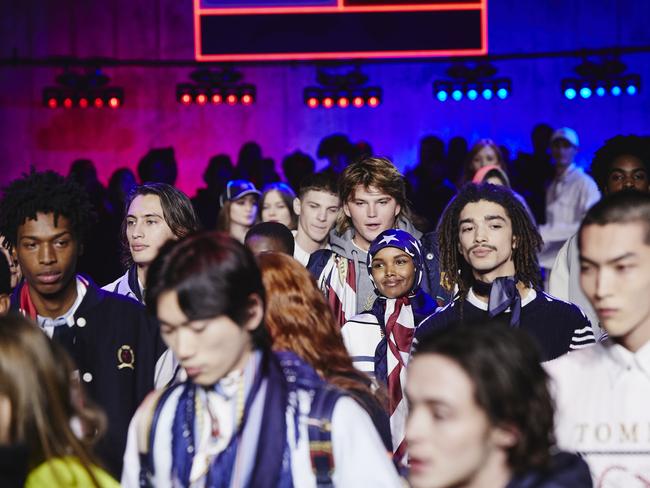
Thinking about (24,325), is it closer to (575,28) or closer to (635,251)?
(635,251)

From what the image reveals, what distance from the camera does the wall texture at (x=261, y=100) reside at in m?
14.3

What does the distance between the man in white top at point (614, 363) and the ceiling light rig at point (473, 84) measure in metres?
10.3

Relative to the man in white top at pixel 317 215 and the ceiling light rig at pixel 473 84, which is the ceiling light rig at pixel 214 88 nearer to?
the ceiling light rig at pixel 473 84

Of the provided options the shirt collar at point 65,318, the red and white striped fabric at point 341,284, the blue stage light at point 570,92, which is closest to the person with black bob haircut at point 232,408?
the shirt collar at point 65,318

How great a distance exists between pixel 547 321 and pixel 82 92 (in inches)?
385

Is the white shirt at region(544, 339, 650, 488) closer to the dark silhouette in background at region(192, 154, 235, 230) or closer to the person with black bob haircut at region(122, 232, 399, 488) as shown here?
the person with black bob haircut at region(122, 232, 399, 488)

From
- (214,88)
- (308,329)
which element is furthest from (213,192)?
(308,329)

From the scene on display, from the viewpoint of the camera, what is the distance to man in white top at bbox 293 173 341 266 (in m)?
6.92

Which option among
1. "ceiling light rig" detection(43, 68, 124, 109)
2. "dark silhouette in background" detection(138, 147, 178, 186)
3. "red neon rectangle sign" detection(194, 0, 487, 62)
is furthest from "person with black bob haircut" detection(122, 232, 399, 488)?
"ceiling light rig" detection(43, 68, 124, 109)

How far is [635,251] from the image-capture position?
3.12 meters

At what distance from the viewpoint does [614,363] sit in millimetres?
3256

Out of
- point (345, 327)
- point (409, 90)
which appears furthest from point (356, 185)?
point (409, 90)

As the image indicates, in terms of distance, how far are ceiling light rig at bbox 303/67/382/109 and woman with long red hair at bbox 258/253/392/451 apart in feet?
32.6

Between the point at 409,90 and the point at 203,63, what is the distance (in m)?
2.81
